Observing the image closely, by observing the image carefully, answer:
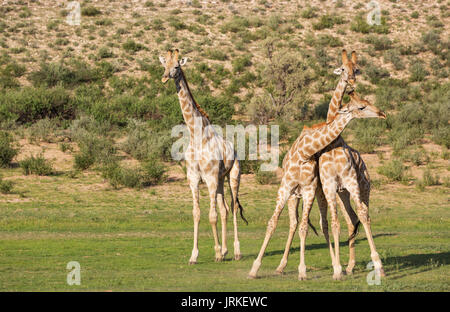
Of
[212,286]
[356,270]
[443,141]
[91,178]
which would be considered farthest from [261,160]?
[212,286]

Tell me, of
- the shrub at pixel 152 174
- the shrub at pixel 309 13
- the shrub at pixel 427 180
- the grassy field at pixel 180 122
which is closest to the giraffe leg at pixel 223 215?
the grassy field at pixel 180 122

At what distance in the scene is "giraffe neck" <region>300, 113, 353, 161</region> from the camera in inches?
414

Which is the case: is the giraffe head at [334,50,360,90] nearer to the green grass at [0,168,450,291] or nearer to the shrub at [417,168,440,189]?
the green grass at [0,168,450,291]

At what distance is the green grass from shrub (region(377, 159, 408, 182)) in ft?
2.45

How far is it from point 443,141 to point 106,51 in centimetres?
2565

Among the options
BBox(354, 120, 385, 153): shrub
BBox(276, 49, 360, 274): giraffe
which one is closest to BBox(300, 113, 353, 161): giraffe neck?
BBox(276, 49, 360, 274): giraffe

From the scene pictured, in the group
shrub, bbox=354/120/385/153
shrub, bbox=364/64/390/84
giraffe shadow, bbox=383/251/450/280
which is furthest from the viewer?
shrub, bbox=364/64/390/84

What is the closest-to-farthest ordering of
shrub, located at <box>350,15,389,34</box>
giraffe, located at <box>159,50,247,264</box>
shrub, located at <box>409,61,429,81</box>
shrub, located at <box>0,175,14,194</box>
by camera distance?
giraffe, located at <box>159,50,247,264</box>, shrub, located at <box>0,175,14,194</box>, shrub, located at <box>409,61,429,81</box>, shrub, located at <box>350,15,389,34</box>

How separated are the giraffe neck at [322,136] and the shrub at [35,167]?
54.4 feet

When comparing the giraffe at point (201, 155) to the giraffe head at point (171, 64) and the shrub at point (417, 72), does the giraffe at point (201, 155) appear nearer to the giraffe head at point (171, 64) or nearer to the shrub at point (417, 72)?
the giraffe head at point (171, 64)

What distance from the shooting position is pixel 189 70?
44812 mm

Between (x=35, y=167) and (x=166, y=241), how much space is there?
11.7 meters

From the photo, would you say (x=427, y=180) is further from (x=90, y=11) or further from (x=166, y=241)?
(x=90, y=11)
